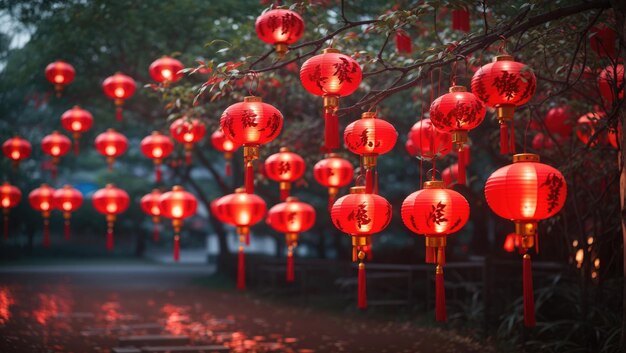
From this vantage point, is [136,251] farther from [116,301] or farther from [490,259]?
[490,259]

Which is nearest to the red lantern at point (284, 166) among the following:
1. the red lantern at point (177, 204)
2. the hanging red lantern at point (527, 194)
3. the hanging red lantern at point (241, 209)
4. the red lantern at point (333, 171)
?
the red lantern at point (333, 171)

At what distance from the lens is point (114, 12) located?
16219 mm

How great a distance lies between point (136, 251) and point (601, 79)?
41774 millimetres

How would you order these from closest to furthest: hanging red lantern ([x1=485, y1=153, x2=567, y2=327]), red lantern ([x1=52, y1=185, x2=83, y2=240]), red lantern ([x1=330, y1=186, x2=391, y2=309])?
hanging red lantern ([x1=485, y1=153, x2=567, y2=327]) → red lantern ([x1=330, y1=186, x2=391, y2=309]) → red lantern ([x1=52, y1=185, x2=83, y2=240])

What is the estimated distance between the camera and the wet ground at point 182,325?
41.3ft

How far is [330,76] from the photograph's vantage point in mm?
7191

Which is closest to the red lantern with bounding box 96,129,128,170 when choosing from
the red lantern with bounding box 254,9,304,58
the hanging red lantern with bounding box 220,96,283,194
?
the hanging red lantern with bounding box 220,96,283,194

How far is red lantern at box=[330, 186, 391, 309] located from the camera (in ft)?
25.3

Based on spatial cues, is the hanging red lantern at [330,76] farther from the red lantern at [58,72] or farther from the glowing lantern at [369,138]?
the red lantern at [58,72]

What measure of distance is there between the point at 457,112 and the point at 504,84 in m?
0.60

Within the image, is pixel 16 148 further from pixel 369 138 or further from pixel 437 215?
pixel 437 215

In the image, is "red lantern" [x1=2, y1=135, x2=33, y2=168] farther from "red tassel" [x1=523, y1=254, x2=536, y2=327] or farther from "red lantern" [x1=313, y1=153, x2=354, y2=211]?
"red tassel" [x1=523, y1=254, x2=536, y2=327]

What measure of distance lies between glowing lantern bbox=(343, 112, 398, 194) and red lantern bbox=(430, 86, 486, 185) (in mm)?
914

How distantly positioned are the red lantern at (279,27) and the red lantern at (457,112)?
1495 mm
